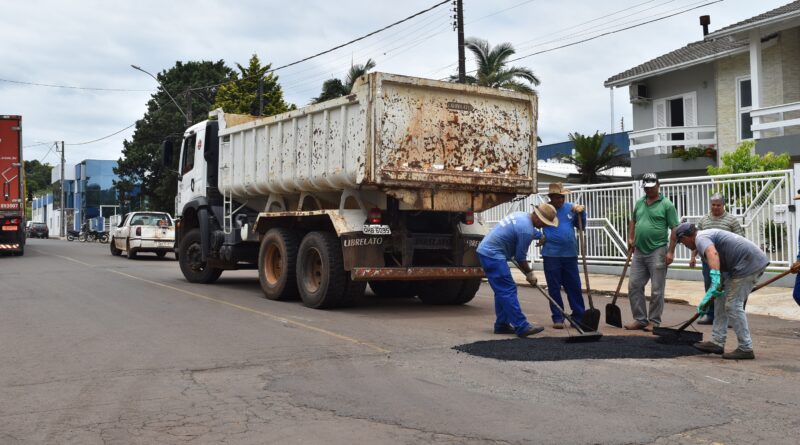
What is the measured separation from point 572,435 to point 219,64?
2066 inches

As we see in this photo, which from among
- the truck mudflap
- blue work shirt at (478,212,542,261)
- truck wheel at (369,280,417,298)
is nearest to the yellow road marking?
the truck mudflap

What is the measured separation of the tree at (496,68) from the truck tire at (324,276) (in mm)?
19592

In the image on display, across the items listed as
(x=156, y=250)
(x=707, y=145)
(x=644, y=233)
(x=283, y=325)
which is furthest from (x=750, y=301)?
(x=156, y=250)

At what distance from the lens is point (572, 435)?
4.52 meters

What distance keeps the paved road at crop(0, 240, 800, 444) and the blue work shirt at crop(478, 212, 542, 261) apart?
2.93 ft

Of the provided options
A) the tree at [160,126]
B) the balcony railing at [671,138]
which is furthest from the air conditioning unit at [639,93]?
the tree at [160,126]

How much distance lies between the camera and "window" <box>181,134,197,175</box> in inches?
588

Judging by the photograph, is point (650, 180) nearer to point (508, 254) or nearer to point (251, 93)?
point (508, 254)

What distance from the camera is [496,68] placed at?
2961 centimetres

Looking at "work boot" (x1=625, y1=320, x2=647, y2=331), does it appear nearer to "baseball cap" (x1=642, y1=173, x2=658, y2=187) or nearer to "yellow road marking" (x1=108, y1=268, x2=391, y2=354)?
"baseball cap" (x1=642, y1=173, x2=658, y2=187)

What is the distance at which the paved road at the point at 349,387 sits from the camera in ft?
15.2

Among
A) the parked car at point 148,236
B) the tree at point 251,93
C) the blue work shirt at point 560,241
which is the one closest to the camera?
the blue work shirt at point 560,241

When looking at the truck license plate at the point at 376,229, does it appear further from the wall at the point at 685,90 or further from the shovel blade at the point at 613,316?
the wall at the point at 685,90

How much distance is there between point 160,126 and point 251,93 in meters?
15.2
